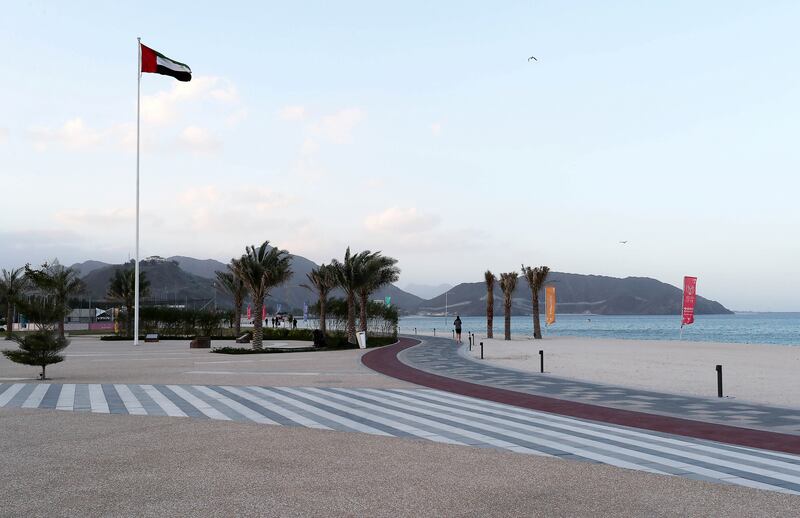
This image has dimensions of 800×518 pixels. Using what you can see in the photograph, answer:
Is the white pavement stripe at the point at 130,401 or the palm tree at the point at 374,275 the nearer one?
the white pavement stripe at the point at 130,401

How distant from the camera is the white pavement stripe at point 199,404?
12828 mm

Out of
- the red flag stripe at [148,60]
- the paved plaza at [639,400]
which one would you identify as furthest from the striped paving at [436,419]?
the red flag stripe at [148,60]

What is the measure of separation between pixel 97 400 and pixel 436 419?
844cm

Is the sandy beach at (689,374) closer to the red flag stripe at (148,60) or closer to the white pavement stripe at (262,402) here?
the white pavement stripe at (262,402)

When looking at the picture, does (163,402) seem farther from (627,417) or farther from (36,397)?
(627,417)

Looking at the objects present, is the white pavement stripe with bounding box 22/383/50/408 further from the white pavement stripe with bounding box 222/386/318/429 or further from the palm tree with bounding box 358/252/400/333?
the palm tree with bounding box 358/252/400/333

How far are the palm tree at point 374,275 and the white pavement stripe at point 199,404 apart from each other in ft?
84.4

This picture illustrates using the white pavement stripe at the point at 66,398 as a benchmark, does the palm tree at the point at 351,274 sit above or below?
above

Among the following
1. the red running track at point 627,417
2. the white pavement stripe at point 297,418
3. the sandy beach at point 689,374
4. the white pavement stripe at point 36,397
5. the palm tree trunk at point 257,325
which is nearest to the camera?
the red running track at point 627,417

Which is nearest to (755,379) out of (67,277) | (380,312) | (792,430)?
(792,430)

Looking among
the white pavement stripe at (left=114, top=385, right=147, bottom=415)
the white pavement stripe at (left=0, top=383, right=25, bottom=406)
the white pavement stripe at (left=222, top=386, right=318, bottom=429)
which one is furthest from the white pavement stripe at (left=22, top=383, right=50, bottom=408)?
the white pavement stripe at (left=222, top=386, right=318, bottom=429)

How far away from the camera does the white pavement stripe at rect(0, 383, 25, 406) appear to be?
50.1ft

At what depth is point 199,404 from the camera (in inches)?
574

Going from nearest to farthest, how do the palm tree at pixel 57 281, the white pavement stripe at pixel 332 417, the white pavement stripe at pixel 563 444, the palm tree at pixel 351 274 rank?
1. the white pavement stripe at pixel 563 444
2. the white pavement stripe at pixel 332 417
3. the palm tree at pixel 351 274
4. the palm tree at pixel 57 281
